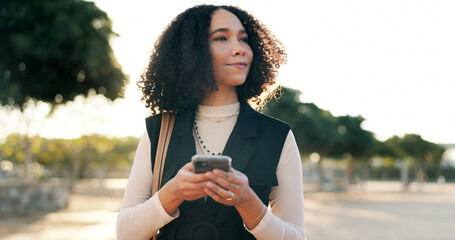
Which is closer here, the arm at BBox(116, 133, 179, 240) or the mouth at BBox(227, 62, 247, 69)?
the arm at BBox(116, 133, 179, 240)

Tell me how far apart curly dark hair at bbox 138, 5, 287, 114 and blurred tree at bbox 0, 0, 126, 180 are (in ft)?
41.4

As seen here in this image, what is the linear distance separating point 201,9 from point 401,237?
9571mm

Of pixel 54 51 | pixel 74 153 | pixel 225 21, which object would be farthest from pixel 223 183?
pixel 74 153

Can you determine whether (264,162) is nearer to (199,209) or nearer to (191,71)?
(199,209)

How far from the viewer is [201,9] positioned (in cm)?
218

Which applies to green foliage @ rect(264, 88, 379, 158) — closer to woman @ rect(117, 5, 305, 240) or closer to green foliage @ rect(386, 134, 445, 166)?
green foliage @ rect(386, 134, 445, 166)

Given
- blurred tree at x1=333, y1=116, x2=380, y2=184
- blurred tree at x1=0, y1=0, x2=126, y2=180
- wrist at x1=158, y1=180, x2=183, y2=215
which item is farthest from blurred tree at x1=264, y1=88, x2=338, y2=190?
wrist at x1=158, y1=180, x2=183, y2=215

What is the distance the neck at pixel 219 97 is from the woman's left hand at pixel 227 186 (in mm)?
587

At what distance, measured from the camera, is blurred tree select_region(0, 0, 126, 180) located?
46.5 feet

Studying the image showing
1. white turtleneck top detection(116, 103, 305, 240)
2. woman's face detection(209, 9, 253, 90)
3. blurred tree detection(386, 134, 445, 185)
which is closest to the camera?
white turtleneck top detection(116, 103, 305, 240)

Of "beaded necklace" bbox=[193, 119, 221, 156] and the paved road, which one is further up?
"beaded necklace" bbox=[193, 119, 221, 156]

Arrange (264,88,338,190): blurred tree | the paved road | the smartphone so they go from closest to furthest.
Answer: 1. the smartphone
2. the paved road
3. (264,88,338,190): blurred tree

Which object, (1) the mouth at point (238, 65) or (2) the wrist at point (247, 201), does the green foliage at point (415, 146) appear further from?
(2) the wrist at point (247, 201)

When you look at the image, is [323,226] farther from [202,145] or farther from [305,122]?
[305,122]
